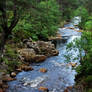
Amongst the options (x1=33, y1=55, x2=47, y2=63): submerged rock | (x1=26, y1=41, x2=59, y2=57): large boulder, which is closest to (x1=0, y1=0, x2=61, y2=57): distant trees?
(x1=26, y1=41, x2=59, y2=57): large boulder

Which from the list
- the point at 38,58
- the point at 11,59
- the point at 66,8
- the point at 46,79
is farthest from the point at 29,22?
the point at 66,8

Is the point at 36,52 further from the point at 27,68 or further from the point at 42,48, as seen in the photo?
the point at 27,68

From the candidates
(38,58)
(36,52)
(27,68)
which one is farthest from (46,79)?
(36,52)

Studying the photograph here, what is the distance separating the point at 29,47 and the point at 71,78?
675 centimetres

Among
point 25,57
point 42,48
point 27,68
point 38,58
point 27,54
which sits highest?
point 42,48

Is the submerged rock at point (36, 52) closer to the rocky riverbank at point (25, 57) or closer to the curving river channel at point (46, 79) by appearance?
the rocky riverbank at point (25, 57)

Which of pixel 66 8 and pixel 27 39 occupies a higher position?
pixel 66 8

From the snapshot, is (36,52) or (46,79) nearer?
(46,79)

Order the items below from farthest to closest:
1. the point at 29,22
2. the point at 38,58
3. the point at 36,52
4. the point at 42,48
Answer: the point at 29,22 < the point at 42,48 < the point at 36,52 < the point at 38,58

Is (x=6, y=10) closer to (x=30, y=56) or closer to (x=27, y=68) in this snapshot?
(x=27, y=68)

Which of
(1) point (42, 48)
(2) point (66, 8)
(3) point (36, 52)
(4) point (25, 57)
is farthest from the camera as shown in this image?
(2) point (66, 8)

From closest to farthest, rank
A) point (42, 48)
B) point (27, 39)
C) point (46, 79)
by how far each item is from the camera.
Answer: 1. point (46, 79)
2. point (42, 48)
3. point (27, 39)

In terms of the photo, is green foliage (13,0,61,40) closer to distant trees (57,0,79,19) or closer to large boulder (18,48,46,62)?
large boulder (18,48,46,62)

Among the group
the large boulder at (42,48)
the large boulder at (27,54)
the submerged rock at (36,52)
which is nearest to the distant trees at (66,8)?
the large boulder at (42,48)
